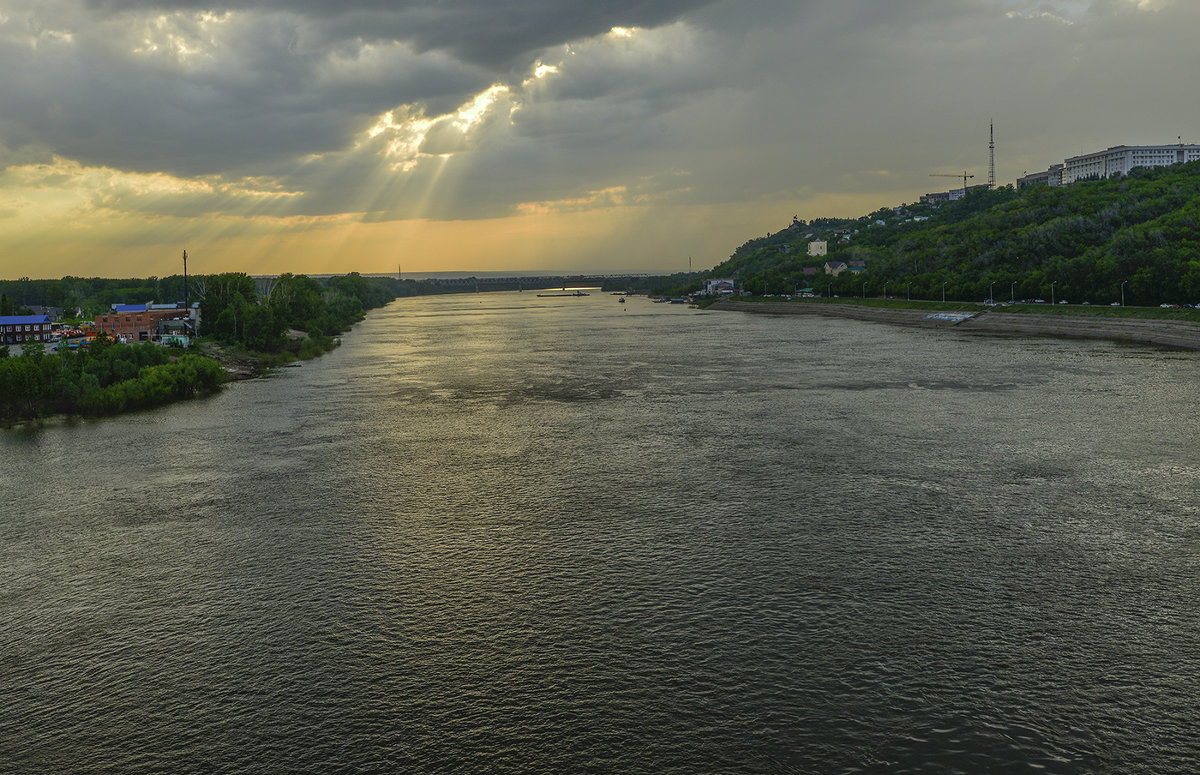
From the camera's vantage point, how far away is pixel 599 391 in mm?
58406

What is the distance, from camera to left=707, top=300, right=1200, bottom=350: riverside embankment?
80.3 metres

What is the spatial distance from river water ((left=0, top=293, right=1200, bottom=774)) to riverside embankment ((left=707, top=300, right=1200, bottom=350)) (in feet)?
140

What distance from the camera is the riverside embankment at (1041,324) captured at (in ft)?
263

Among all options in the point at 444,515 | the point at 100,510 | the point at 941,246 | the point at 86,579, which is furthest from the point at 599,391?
the point at 941,246

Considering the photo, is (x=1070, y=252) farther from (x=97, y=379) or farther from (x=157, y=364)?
(x=97, y=379)

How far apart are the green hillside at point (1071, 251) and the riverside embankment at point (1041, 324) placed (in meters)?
8.13

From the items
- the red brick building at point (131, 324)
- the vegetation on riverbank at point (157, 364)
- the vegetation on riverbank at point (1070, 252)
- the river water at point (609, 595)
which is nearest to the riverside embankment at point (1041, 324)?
the vegetation on riverbank at point (1070, 252)

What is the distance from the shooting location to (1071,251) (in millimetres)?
121938

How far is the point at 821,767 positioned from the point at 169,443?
127 ft

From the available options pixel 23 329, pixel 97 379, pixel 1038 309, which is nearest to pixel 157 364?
pixel 97 379

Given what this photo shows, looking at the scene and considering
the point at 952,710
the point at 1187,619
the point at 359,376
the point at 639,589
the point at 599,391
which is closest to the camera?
the point at 952,710

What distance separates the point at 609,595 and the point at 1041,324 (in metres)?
96.1

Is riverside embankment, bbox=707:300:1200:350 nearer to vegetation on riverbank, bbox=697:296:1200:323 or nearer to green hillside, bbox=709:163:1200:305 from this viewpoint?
vegetation on riverbank, bbox=697:296:1200:323

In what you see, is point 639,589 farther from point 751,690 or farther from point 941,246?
point 941,246
